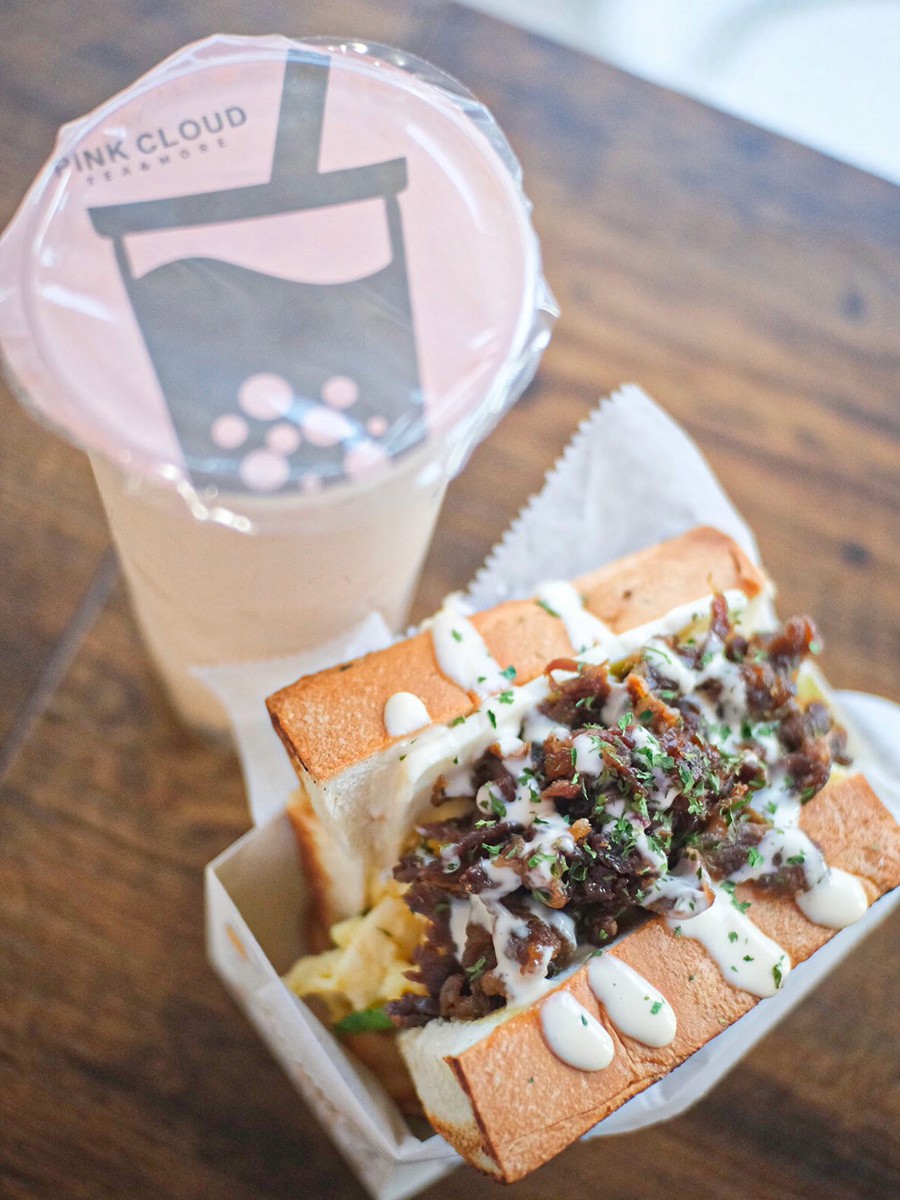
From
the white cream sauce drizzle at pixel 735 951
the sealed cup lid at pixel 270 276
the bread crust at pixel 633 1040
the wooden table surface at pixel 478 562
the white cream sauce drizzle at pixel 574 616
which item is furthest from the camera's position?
the wooden table surface at pixel 478 562

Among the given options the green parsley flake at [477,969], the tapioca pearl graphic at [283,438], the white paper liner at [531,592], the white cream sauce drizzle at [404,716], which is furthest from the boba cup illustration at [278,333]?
the green parsley flake at [477,969]

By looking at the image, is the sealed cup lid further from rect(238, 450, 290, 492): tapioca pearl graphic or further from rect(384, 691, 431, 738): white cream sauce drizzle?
rect(384, 691, 431, 738): white cream sauce drizzle

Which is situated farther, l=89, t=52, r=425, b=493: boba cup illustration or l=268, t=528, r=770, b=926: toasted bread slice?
l=268, t=528, r=770, b=926: toasted bread slice

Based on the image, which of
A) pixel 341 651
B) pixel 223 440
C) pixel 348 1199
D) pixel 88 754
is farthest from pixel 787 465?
pixel 348 1199

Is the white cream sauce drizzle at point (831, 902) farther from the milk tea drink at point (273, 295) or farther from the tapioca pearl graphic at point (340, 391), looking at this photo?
the tapioca pearl graphic at point (340, 391)

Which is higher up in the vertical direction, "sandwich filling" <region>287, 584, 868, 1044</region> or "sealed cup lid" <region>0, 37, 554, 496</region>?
"sealed cup lid" <region>0, 37, 554, 496</region>

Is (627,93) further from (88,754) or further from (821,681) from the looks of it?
(88,754)

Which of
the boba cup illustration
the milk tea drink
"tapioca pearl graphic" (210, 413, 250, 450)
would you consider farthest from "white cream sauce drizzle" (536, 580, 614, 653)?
"tapioca pearl graphic" (210, 413, 250, 450)
